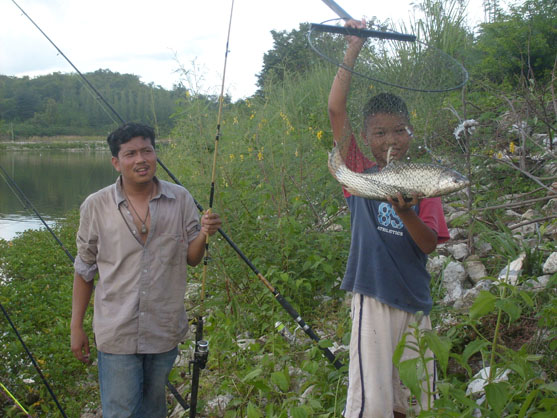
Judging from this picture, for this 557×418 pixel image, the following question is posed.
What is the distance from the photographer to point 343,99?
91.0 inches

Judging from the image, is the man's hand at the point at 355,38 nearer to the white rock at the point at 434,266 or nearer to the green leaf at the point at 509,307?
the green leaf at the point at 509,307

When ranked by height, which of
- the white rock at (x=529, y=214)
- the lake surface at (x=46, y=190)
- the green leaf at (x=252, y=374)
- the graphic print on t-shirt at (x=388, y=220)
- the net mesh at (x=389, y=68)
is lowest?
the lake surface at (x=46, y=190)

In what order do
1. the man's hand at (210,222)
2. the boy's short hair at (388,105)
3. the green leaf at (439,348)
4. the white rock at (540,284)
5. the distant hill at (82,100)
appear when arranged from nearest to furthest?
the green leaf at (439,348) → the boy's short hair at (388,105) → the man's hand at (210,222) → the white rock at (540,284) → the distant hill at (82,100)

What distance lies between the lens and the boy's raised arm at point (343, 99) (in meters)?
2.20

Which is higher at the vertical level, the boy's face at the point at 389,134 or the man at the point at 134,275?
the boy's face at the point at 389,134

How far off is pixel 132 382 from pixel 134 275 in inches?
21.2

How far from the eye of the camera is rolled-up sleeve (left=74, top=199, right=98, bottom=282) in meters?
2.68

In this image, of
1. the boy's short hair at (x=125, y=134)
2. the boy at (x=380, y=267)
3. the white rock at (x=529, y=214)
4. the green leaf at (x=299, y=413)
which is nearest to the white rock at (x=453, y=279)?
the white rock at (x=529, y=214)

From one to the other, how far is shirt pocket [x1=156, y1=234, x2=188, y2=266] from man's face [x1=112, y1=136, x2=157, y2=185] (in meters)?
0.32

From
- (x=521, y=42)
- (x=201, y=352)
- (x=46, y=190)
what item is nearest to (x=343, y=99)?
(x=201, y=352)

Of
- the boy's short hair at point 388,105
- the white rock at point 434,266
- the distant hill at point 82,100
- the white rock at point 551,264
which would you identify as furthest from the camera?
the distant hill at point 82,100

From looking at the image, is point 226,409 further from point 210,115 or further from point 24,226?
point 24,226

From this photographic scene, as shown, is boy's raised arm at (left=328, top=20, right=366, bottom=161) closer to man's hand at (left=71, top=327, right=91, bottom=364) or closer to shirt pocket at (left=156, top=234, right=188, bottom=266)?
shirt pocket at (left=156, top=234, right=188, bottom=266)

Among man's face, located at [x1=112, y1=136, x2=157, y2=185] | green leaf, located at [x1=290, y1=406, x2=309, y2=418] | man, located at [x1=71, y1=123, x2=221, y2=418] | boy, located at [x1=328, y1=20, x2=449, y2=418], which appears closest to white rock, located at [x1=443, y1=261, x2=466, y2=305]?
boy, located at [x1=328, y1=20, x2=449, y2=418]
